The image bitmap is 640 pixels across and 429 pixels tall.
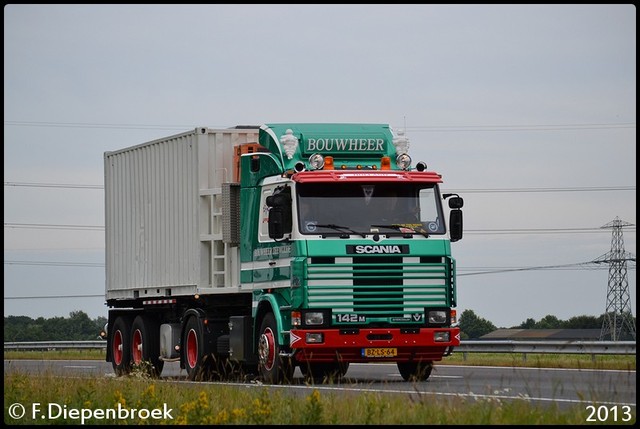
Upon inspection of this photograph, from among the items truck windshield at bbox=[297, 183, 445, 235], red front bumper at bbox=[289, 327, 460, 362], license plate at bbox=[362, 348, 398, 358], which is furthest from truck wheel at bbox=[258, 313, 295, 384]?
truck windshield at bbox=[297, 183, 445, 235]

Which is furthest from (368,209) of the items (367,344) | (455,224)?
(367,344)

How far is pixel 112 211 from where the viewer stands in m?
29.6

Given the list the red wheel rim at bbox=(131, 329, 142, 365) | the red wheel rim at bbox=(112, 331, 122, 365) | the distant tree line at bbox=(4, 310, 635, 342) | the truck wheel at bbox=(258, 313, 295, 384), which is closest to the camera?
the truck wheel at bbox=(258, 313, 295, 384)

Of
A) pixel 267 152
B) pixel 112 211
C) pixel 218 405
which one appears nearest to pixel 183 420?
pixel 218 405

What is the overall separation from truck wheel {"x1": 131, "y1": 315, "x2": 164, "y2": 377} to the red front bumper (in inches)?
216

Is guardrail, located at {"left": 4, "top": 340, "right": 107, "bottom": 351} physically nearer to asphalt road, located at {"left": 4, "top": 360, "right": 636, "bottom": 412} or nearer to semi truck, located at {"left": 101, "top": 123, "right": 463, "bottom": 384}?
asphalt road, located at {"left": 4, "top": 360, "right": 636, "bottom": 412}

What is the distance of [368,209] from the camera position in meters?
22.2

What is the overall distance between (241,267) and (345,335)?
110 inches

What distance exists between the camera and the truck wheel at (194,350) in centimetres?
2466

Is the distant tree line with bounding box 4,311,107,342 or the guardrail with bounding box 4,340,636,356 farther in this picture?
the distant tree line with bounding box 4,311,107,342

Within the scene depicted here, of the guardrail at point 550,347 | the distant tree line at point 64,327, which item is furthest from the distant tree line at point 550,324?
the guardrail at point 550,347

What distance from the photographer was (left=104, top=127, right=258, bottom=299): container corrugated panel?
24.8 metres

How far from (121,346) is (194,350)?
359 cm

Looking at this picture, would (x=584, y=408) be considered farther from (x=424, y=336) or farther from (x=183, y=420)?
(x=424, y=336)
